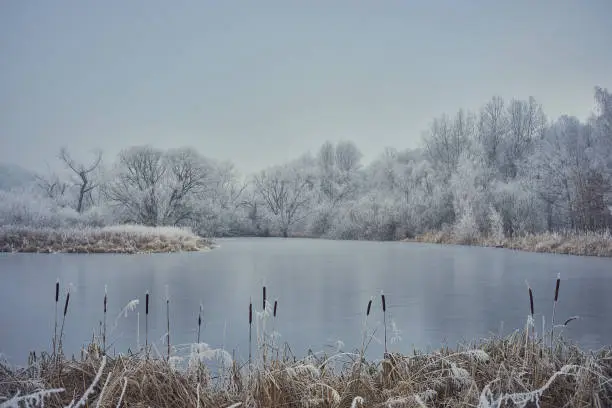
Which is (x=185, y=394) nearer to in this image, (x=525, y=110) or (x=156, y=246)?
(x=156, y=246)

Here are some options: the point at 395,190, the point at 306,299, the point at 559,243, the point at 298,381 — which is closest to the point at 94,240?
the point at 306,299

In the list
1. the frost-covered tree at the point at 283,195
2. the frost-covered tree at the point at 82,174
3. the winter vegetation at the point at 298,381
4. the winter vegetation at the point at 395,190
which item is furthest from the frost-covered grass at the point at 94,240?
the winter vegetation at the point at 298,381

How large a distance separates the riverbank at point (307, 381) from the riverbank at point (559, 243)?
8.94 metres

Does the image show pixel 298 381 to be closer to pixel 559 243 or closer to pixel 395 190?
pixel 559 243

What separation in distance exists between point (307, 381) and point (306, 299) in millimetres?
2970

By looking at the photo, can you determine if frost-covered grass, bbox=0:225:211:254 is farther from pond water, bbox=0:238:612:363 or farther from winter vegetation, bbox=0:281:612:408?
winter vegetation, bbox=0:281:612:408

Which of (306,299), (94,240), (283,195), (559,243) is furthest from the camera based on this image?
(283,195)

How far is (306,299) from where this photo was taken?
15.4 ft

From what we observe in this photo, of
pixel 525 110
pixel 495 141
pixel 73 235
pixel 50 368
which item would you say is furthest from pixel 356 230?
pixel 50 368

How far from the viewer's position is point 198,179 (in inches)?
616

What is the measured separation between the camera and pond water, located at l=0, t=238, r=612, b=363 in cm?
312

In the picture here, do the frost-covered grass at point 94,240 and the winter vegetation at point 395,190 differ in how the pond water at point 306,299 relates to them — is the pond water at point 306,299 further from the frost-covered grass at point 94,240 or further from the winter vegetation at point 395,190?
the winter vegetation at point 395,190

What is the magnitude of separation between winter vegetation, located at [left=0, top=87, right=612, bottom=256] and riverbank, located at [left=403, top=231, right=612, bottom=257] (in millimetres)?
28

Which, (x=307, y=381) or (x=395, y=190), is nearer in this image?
(x=307, y=381)
